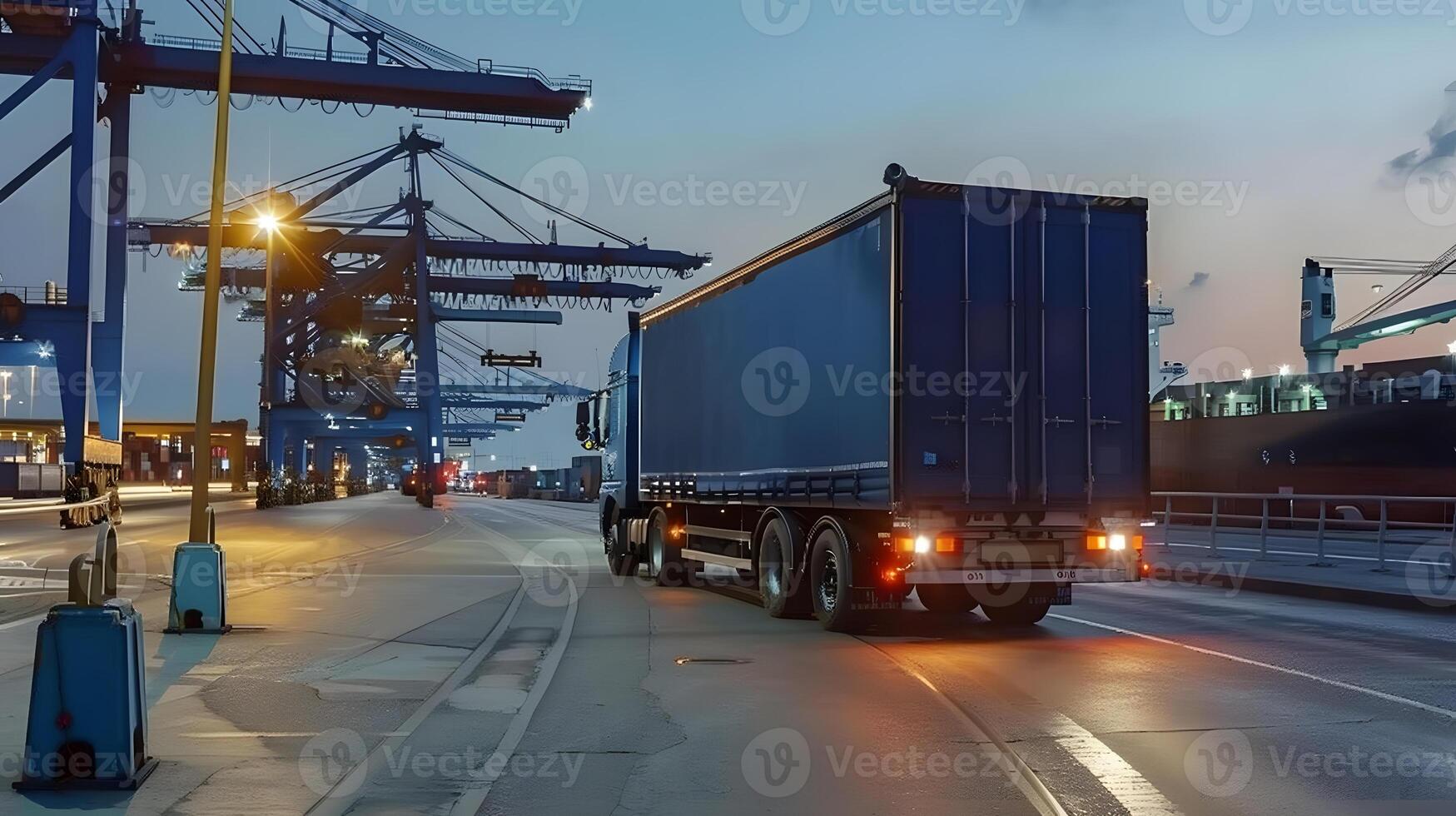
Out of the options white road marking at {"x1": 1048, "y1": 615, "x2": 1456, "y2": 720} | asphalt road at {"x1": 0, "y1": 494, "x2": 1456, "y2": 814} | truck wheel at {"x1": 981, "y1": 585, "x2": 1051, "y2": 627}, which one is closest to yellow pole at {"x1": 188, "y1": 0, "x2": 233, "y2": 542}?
asphalt road at {"x1": 0, "y1": 494, "x2": 1456, "y2": 814}

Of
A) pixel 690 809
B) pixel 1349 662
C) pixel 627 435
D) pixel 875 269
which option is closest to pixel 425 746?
pixel 690 809

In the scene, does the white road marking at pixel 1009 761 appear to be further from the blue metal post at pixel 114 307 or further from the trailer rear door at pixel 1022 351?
the blue metal post at pixel 114 307

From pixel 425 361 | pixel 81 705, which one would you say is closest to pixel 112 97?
pixel 425 361

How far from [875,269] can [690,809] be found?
22.7 feet

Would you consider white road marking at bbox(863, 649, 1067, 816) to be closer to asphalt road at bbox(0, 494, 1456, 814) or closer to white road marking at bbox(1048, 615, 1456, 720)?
asphalt road at bbox(0, 494, 1456, 814)

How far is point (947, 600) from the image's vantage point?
1506cm

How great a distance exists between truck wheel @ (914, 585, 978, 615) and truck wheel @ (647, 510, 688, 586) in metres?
4.62

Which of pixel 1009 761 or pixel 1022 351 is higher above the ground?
pixel 1022 351

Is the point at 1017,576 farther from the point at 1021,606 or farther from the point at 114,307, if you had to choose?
the point at 114,307

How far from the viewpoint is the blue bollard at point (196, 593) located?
12586 mm

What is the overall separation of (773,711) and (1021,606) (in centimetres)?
578

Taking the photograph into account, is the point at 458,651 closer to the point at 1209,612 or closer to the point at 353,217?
the point at 1209,612

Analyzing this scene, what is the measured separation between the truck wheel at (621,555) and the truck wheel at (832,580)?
7344mm

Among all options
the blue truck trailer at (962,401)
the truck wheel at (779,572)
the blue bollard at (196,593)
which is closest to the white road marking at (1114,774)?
the blue truck trailer at (962,401)
